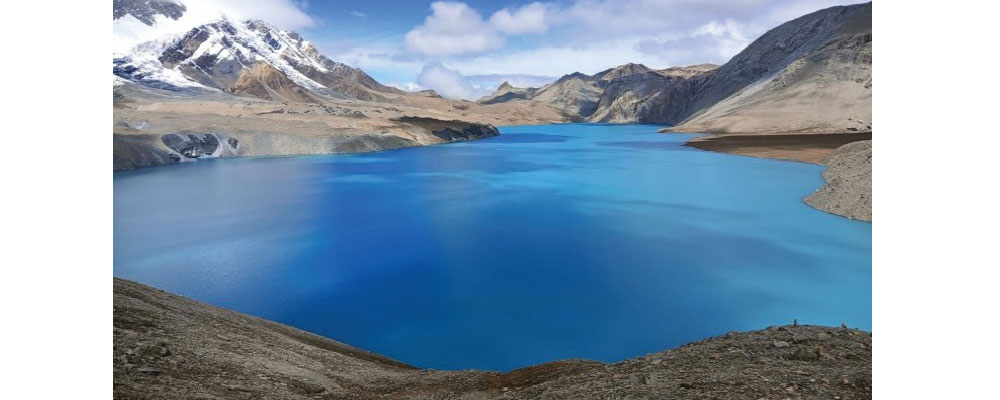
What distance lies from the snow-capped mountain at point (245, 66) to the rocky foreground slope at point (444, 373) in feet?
357

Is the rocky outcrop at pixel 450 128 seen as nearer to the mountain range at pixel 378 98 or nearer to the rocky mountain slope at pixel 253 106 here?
the rocky mountain slope at pixel 253 106

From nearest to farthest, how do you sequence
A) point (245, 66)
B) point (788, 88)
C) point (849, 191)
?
point (849, 191)
point (788, 88)
point (245, 66)

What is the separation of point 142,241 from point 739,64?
3649 inches

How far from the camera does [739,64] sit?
88.6 meters

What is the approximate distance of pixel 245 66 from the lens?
13438cm

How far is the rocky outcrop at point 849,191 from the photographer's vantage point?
1862 cm

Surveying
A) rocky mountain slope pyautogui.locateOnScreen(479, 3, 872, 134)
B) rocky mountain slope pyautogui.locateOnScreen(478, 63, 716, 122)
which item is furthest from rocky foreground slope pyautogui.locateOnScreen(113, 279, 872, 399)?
rocky mountain slope pyautogui.locateOnScreen(478, 63, 716, 122)

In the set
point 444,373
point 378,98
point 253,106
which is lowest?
point 444,373

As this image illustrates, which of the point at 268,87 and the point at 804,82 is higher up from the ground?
the point at 268,87

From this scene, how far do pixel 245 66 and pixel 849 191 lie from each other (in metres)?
144

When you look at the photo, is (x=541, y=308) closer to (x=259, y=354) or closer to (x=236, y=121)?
(x=259, y=354)

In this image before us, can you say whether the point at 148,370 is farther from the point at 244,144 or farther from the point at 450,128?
the point at 450,128

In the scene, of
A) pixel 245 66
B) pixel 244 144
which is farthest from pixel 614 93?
pixel 244 144

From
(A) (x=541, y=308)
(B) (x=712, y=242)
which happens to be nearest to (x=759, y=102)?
(B) (x=712, y=242)
